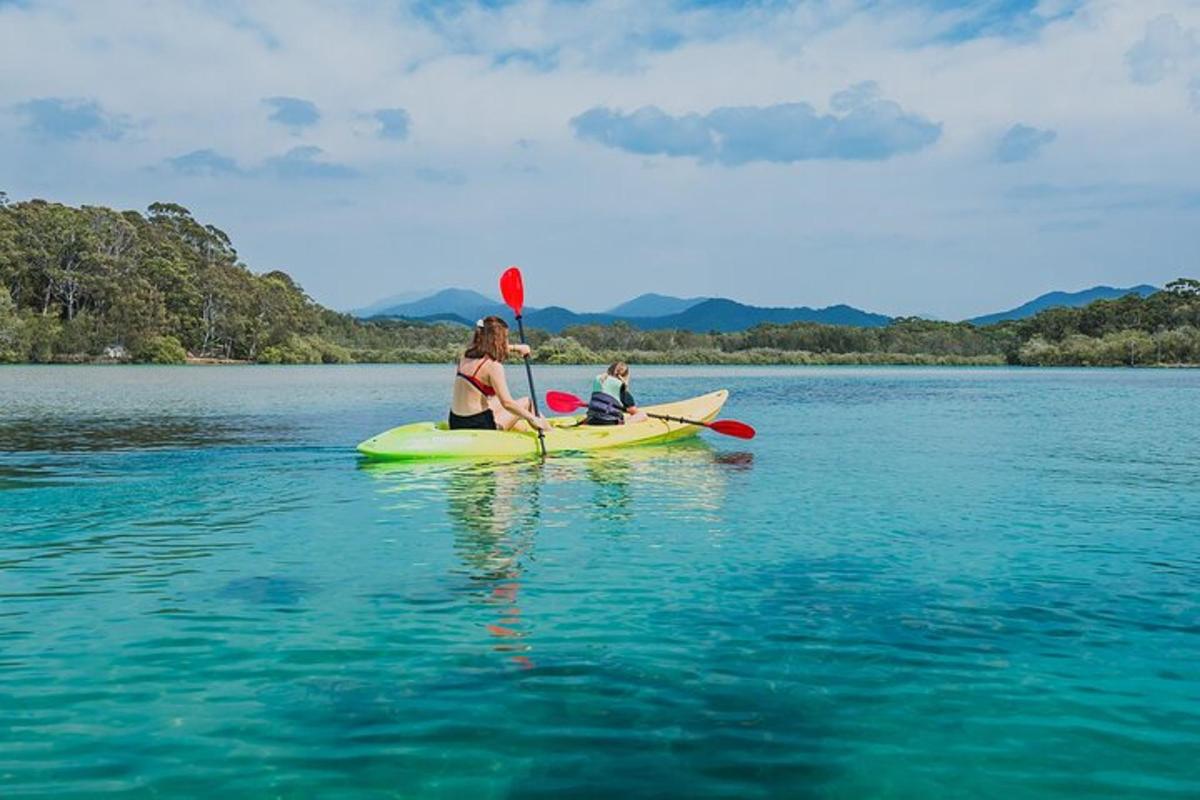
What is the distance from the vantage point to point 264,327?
291 ft

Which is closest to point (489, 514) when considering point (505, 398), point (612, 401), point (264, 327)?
point (505, 398)

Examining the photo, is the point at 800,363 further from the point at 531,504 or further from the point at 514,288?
the point at 531,504

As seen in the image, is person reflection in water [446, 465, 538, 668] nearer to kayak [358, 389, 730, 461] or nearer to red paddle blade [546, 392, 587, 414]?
kayak [358, 389, 730, 461]

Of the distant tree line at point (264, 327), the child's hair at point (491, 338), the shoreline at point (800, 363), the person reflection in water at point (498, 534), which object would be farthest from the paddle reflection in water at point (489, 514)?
the shoreline at point (800, 363)

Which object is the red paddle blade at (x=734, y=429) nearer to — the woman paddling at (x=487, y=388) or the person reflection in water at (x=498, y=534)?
the woman paddling at (x=487, y=388)

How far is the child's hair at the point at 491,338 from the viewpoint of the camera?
13.5 metres

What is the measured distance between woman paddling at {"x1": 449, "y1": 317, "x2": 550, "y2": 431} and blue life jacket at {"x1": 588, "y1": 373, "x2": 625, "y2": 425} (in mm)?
1458

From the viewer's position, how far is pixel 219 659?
561cm

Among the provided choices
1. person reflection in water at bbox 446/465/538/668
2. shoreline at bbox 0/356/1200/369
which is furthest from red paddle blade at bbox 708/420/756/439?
shoreline at bbox 0/356/1200/369

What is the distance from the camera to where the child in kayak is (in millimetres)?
16828

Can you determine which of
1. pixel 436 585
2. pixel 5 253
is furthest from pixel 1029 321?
pixel 436 585

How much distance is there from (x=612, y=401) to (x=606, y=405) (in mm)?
166

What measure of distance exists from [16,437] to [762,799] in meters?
18.0

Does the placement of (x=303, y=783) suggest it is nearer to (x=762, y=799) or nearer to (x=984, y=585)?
(x=762, y=799)
